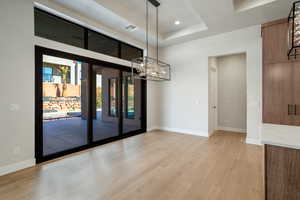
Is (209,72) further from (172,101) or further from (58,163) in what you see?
(58,163)

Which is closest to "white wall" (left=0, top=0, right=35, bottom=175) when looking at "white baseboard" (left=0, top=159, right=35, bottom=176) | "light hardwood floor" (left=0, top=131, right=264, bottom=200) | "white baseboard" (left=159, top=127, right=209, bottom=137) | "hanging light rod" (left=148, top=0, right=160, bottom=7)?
"white baseboard" (left=0, top=159, right=35, bottom=176)

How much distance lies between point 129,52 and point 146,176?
4117 mm

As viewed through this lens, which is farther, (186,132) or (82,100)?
(186,132)

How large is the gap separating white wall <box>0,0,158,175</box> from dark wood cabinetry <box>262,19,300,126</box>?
4.62 m

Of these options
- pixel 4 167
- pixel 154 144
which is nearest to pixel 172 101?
pixel 154 144

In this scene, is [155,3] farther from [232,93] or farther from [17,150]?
[232,93]

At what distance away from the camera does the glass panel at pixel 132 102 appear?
5672 mm

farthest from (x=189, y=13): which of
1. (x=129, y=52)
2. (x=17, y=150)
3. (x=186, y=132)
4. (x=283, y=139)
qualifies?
(x=17, y=150)

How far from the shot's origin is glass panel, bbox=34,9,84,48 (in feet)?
10.2

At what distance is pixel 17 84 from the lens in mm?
2707

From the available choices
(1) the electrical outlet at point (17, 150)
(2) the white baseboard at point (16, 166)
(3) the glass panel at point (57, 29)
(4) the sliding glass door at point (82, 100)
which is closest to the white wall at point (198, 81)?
(4) the sliding glass door at point (82, 100)

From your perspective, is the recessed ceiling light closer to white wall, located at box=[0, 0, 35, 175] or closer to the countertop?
white wall, located at box=[0, 0, 35, 175]

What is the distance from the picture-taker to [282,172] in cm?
147

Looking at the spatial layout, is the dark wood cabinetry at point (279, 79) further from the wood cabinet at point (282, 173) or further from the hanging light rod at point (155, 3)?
the hanging light rod at point (155, 3)
